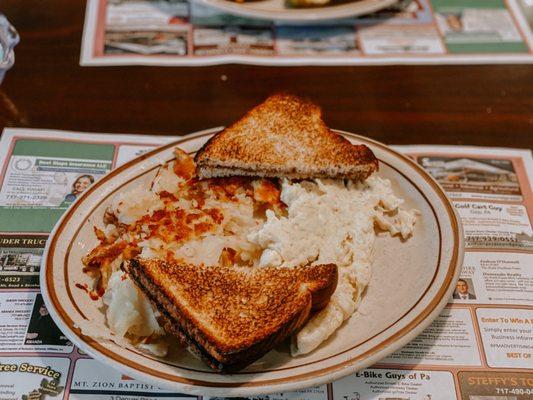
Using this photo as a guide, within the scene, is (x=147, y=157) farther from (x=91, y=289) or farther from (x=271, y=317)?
(x=271, y=317)

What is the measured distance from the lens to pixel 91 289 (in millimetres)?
1519

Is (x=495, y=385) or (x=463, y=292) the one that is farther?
(x=463, y=292)

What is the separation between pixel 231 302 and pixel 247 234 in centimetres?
24

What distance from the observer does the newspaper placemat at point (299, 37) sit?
2.52m

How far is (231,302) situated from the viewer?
4.57 ft

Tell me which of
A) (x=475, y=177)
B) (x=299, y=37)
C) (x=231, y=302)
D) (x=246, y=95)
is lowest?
(x=231, y=302)

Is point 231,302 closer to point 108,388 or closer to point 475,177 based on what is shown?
point 108,388

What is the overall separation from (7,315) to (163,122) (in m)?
0.93

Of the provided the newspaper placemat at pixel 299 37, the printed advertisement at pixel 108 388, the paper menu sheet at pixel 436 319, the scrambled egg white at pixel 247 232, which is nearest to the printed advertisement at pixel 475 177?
the paper menu sheet at pixel 436 319

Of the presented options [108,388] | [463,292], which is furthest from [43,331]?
[463,292]

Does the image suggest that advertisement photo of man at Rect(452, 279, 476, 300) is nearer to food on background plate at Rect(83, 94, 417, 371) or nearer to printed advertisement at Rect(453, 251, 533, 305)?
printed advertisement at Rect(453, 251, 533, 305)

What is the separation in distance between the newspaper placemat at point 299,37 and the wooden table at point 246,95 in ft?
0.22

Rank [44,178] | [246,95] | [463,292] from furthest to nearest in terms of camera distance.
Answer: [246,95], [44,178], [463,292]

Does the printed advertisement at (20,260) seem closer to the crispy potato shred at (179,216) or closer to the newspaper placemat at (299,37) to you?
the crispy potato shred at (179,216)
